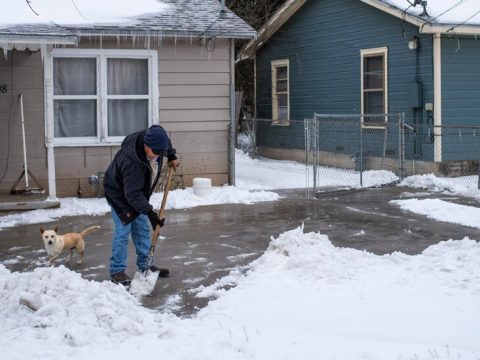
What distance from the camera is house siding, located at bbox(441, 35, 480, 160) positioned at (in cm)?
1574

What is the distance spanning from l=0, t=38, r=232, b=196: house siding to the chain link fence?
1.89 metres

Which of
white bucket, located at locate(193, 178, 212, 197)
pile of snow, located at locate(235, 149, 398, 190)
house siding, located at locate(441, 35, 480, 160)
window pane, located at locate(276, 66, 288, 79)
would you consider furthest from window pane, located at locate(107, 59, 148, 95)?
window pane, located at locate(276, 66, 288, 79)

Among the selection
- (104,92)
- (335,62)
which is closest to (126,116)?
(104,92)

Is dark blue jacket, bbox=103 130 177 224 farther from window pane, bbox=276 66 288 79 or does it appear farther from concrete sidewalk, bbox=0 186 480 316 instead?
window pane, bbox=276 66 288 79

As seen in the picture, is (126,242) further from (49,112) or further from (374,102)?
(374,102)

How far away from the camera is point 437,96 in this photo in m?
15.7

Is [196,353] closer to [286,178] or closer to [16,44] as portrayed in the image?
[16,44]

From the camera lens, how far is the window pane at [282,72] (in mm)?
21219

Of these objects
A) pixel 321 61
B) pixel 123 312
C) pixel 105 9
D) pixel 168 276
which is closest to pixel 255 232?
pixel 168 276

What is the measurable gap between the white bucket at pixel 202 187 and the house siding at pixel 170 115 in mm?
1095

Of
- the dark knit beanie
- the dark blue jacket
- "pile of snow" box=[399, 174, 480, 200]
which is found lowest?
"pile of snow" box=[399, 174, 480, 200]

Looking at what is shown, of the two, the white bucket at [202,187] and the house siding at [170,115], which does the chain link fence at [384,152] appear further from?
the white bucket at [202,187]

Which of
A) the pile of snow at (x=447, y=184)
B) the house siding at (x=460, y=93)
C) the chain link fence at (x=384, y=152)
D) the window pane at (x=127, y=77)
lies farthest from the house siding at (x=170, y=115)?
the house siding at (x=460, y=93)

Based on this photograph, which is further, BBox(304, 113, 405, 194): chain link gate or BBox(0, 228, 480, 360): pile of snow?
BBox(304, 113, 405, 194): chain link gate
